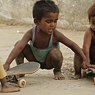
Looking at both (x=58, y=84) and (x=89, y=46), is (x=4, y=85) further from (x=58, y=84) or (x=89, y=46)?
(x=89, y=46)

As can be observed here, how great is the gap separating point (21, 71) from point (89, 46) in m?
0.95

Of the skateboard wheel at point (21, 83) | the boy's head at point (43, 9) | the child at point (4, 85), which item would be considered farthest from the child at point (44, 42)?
the child at point (4, 85)

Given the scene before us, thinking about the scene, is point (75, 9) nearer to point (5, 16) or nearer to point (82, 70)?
point (5, 16)

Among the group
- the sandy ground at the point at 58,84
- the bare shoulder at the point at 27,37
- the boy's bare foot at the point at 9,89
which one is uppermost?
the bare shoulder at the point at 27,37

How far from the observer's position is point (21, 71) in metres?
4.50

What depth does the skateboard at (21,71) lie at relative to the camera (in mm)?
4437

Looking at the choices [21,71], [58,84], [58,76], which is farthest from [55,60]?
[21,71]

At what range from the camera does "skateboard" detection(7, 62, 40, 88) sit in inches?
175

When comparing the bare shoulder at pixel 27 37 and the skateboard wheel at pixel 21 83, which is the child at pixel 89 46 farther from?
the skateboard wheel at pixel 21 83

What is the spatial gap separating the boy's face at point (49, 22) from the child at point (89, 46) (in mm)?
434

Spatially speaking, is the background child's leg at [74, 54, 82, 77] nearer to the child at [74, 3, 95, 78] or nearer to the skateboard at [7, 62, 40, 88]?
the child at [74, 3, 95, 78]

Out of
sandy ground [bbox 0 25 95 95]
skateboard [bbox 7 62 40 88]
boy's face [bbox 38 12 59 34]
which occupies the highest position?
boy's face [bbox 38 12 59 34]

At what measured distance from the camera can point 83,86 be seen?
4.53 metres

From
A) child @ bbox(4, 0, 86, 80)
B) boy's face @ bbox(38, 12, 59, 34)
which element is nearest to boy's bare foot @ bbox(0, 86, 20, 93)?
child @ bbox(4, 0, 86, 80)
